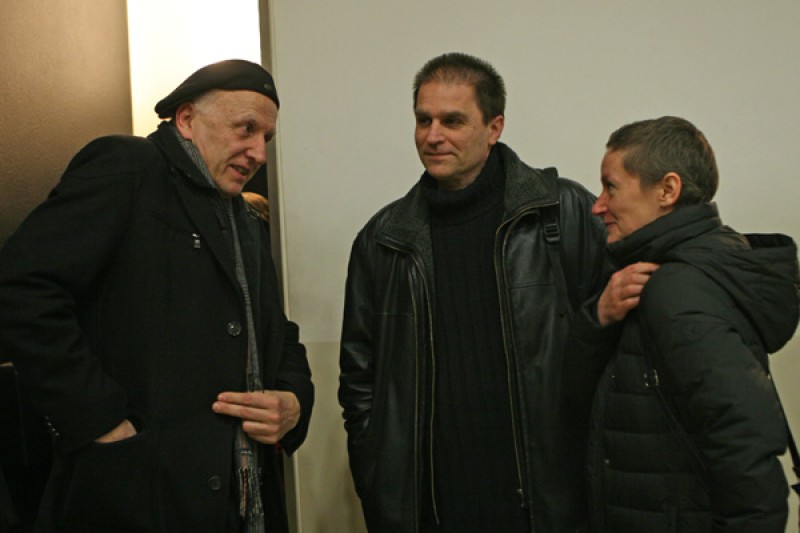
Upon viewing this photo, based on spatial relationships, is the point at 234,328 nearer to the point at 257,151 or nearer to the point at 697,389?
the point at 257,151

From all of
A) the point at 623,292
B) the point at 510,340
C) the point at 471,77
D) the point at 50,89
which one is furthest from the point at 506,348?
the point at 50,89

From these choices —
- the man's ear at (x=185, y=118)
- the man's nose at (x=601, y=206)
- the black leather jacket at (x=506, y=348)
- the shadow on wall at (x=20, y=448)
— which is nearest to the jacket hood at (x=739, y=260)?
the man's nose at (x=601, y=206)

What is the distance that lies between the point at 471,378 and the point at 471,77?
78 centimetres

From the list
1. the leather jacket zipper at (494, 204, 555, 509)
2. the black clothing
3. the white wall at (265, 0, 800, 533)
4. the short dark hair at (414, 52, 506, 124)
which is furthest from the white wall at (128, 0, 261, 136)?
the black clothing

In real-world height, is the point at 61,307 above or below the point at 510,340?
above

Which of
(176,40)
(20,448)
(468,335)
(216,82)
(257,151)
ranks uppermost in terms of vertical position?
(176,40)

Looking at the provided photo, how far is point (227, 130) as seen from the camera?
1751 mm

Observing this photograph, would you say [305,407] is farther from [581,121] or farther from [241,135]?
[581,121]

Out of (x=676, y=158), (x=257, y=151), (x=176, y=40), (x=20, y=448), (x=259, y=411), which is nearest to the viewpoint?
(x=676, y=158)

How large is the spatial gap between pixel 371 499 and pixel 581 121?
1.44m

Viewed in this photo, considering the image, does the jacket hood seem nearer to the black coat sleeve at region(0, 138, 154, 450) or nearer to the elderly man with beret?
the elderly man with beret

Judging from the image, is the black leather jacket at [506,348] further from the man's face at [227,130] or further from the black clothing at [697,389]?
the man's face at [227,130]

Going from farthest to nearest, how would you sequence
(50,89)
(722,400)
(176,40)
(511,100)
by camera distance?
(176,40), (511,100), (50,89), (722,400)

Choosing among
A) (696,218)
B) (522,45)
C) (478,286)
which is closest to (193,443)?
(478,286)
